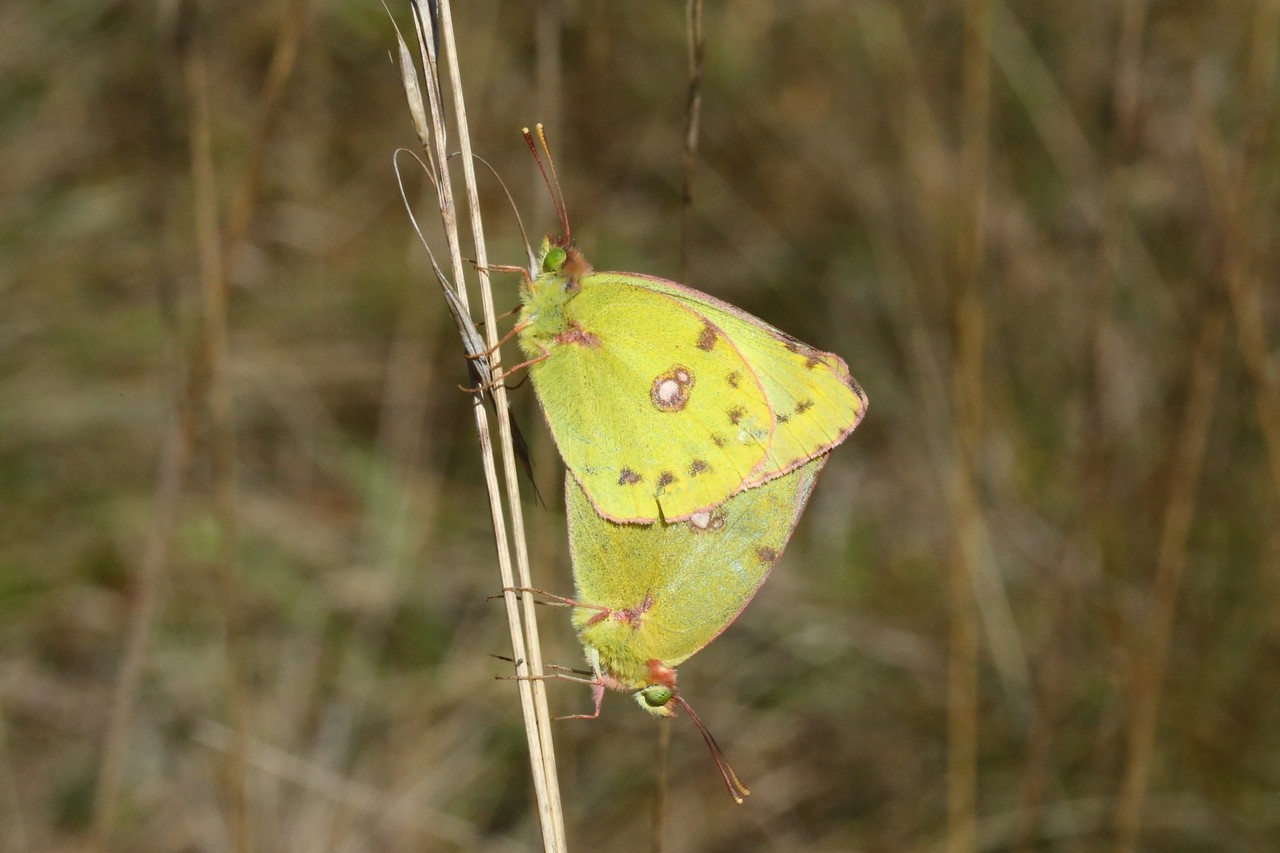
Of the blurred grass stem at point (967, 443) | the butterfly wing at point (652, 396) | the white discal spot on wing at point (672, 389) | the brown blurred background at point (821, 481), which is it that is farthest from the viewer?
the brown blurred background at point (821, 481)

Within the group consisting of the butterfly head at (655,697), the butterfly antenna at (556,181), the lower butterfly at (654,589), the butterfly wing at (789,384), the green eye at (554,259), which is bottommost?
the butterfly head at (655,697)

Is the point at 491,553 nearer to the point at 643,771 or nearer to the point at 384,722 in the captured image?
the point at 384,722

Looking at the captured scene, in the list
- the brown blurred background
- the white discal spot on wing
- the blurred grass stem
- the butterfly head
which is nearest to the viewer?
the butterfly head

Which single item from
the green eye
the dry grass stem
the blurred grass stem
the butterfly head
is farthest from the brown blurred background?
the dry grass stem

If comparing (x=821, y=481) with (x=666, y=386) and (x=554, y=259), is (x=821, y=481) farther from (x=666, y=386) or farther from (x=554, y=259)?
(x=554, y=259)

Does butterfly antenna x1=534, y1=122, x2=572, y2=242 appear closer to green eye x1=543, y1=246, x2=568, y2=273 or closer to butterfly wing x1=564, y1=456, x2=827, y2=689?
green eye x1=543, y1=246, x2=568, y2=273

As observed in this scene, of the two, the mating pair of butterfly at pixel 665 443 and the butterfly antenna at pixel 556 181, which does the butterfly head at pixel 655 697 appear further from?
the butterfly antenna at pixel 556 181

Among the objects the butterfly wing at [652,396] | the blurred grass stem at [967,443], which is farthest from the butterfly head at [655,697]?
the blurred grass stem at [967,443]
